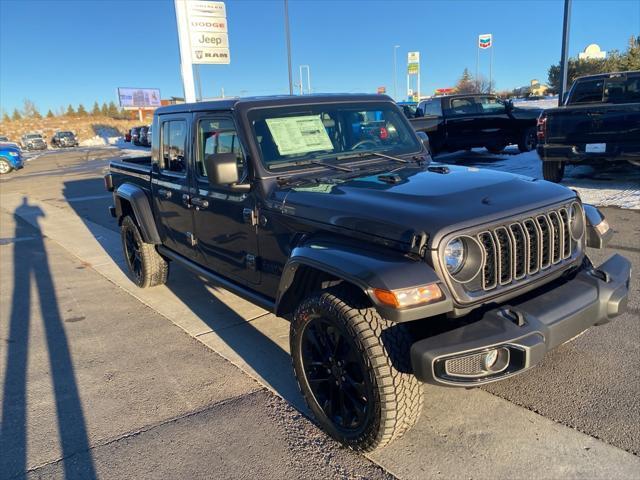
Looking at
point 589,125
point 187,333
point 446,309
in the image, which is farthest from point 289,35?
point 446,309

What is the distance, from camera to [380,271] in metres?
2.29

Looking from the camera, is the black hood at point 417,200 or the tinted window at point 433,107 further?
the tinted window at point 433,107

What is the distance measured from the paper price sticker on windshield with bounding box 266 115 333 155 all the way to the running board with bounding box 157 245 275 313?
3.28 feet

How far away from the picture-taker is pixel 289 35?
21359 millimetres

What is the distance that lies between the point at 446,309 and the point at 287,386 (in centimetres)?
147

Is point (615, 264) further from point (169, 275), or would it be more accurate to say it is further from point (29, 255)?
point (29, 255)

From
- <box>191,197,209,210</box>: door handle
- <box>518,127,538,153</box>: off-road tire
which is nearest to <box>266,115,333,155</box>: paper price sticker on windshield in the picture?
<box>191,197,209,210</box>: door handle

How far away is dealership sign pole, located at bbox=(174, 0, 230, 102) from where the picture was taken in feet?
58.1

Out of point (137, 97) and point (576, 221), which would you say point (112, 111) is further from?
point (576, 221)

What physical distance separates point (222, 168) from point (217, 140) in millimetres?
728

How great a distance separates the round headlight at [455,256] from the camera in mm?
2402

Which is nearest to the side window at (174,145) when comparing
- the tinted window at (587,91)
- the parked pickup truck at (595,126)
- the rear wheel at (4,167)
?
the parked pickup truck at (595,126)

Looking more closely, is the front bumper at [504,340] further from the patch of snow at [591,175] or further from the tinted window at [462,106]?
the tinted window at [462,106]

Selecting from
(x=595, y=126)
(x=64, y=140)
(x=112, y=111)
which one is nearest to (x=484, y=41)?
(x=64, y=140)
